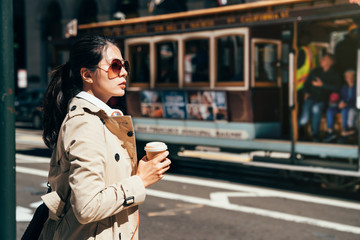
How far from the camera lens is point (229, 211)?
7.40m

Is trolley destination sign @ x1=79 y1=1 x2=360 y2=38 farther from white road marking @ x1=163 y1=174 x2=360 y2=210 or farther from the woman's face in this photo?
the woman's face

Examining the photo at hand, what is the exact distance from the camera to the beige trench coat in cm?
206

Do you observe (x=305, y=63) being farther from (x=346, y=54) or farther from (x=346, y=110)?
(x=346, y=110)

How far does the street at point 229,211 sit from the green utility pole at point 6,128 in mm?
3776

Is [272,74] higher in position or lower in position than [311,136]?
higher

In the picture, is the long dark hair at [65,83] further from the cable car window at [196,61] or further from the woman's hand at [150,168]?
the cable car window at [196,61]

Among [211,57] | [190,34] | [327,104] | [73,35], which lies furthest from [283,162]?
[73,35]

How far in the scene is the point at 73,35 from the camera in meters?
14.1

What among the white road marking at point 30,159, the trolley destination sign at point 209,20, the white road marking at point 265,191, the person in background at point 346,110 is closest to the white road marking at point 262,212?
the white road marking at point 265,191

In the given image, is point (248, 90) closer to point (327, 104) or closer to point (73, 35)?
point (327, 104)

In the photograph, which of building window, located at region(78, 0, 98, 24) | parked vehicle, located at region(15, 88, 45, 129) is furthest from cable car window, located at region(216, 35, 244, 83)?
building window, located at region(78, 0, 98, 24)

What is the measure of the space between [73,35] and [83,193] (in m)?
12.6

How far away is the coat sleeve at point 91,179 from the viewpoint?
80.6 inches

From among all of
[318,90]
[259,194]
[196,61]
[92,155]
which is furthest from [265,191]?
[92,155]
